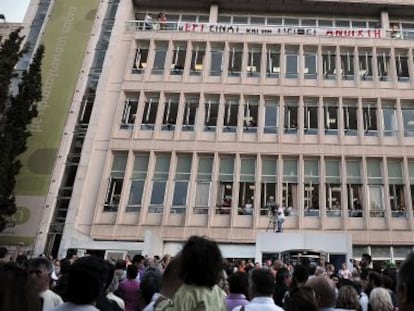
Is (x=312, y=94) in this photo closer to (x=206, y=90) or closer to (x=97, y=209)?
(x=206, y=90)

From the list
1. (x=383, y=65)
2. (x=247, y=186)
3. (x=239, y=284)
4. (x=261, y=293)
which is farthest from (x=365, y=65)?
(x=261, y=293)

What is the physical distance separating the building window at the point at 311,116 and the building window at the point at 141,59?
10.9 m

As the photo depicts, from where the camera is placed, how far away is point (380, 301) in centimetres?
538

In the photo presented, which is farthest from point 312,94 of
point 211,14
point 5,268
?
point 5,268

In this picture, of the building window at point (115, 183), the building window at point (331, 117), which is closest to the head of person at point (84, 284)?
the building window at point (115, 183)

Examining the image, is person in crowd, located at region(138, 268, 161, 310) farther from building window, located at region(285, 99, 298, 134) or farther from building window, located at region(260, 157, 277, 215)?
building window, located at region(285, 99, 298, 134)

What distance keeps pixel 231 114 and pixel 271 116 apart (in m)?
2.51

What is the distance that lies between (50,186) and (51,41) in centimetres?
1107

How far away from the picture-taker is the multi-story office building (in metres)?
25.0

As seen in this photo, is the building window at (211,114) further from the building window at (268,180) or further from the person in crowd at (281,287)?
the person in crowd at (281,287)

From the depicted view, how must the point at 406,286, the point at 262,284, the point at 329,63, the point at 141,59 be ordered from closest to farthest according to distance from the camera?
the point at 406,286 → the point at 262,284 → the point at 329,63 → the point at 141,59

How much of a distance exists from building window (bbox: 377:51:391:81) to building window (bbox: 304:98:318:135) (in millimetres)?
4746

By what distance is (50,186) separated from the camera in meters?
25.4

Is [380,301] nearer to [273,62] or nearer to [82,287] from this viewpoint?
[82,287]
